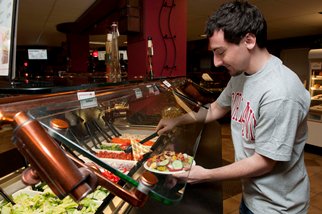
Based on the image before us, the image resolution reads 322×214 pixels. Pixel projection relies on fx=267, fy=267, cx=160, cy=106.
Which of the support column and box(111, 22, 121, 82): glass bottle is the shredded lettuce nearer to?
box(111, 22, 121, 82): glass bottle

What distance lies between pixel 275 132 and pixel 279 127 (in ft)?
0.09

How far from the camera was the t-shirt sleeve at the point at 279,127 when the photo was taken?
1088 mm

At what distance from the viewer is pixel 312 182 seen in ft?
13.3

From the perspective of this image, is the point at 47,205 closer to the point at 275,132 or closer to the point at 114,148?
the point at 114,148

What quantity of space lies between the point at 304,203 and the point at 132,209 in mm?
833

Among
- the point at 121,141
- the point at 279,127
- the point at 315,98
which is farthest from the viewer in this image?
the point at 315,98

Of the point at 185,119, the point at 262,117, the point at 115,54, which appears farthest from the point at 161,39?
the point at 262,117

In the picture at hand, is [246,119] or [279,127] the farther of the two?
[246,119]

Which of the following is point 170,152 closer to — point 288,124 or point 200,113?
point 288,124

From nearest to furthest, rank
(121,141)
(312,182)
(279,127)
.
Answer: (279,127), (121,141), (312,182)

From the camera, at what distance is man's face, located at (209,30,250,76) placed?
3.92 ft

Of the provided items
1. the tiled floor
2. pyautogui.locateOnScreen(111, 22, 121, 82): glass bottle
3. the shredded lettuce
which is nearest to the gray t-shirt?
the shredded lettuce

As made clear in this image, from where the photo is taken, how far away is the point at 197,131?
6.74 ft

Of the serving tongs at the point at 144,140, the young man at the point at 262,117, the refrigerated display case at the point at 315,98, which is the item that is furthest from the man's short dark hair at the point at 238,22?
the refrigerated display case at the point at 315,98
